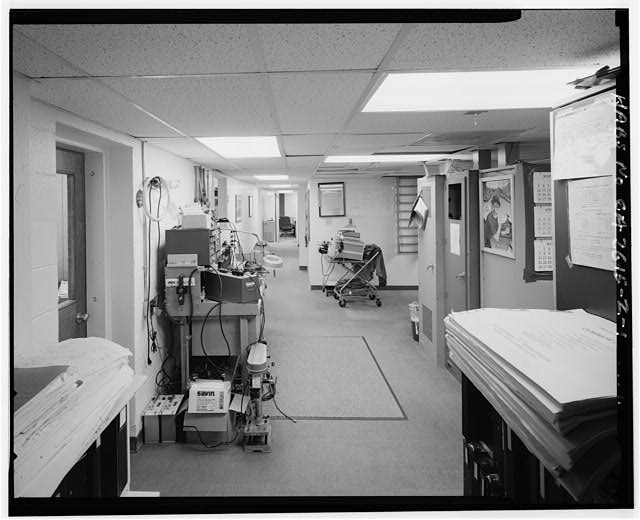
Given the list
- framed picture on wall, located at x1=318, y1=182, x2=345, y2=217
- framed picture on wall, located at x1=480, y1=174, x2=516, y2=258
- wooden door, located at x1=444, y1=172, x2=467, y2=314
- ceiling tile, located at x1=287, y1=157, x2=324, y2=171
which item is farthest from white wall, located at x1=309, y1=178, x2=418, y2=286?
framed picture on wall, located at x1=480, y1=174, x2=516, y2=258

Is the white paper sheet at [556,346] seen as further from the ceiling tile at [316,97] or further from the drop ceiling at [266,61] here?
the ceiling tile at [316,97]

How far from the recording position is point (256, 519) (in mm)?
870

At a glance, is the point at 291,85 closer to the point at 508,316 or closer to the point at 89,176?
the point at 508,316

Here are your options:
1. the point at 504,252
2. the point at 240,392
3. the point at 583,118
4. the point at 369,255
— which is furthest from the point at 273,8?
the point at 369,255

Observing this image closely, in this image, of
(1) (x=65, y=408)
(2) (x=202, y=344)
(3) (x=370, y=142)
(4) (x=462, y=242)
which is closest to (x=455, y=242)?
(4) (x=462, y=242)

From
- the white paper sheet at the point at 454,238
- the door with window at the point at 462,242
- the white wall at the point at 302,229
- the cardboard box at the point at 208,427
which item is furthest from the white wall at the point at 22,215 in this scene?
the white wall at the point at 302,229

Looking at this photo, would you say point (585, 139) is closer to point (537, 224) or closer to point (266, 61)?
point (266, 61)

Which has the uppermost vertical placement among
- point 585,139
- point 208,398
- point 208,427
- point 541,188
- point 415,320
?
point 541,188

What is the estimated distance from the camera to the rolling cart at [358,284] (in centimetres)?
701

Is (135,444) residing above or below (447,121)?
below

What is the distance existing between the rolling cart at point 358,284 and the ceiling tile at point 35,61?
572 cm

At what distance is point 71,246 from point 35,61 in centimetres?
156

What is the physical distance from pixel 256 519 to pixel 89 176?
8.67 feet

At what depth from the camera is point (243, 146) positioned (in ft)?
11.4
